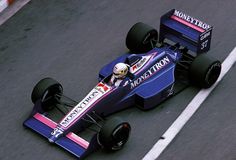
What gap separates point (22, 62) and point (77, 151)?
11.4 feet

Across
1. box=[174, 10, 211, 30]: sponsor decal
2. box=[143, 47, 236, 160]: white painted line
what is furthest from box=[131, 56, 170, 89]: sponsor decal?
box=[174, 10, 211, 30]: sponsor decal

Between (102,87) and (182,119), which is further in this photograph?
(182,119)

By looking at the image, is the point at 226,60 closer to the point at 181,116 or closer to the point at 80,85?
the point at 181,116

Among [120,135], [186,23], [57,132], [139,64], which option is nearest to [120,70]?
[139,64]

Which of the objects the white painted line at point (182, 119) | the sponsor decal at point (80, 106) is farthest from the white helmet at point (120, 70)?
the white painted line at point (182, 119)

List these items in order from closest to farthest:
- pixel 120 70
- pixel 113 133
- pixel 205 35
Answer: pixel 113 133, pixel 120 70, pixel 205 35

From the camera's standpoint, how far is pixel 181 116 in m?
12.1

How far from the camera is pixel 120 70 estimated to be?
38.7ft

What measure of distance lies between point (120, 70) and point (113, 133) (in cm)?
138

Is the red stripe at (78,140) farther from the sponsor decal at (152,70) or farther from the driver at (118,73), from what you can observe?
the sponsor decal at (152,70)

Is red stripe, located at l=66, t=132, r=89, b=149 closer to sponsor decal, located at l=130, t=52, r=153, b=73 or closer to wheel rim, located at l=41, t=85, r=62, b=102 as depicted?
wheel rim, located at l=41, t=85, r=62, b=102

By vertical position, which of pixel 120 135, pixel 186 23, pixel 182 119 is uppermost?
pixel 186 23

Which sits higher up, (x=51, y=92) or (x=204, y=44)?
(x=204, y=44)

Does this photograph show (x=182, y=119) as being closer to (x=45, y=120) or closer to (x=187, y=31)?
(x=187, y=31)
